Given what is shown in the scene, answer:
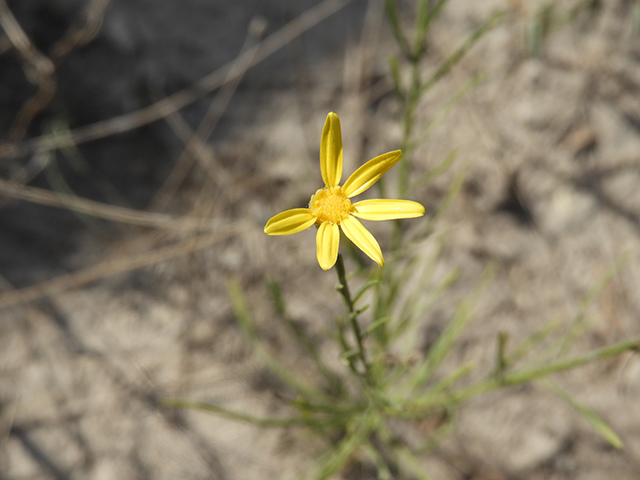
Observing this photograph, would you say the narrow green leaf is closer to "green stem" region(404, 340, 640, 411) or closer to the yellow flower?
"green stem" region(404, 340, 640, 411)

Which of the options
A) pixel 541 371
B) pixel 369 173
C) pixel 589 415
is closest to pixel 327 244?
pixel 369 173

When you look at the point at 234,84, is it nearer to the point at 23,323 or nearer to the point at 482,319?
the point at 23,323

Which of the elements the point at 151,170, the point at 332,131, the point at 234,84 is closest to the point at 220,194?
the point at 151,170

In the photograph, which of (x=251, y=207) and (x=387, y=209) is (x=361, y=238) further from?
(x=251, y=207)

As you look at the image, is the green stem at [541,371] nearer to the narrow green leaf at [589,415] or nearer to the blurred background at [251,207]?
the narrow green leaf at [589,415]

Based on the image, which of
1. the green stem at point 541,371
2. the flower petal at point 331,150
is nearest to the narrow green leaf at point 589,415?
the green stem at point 541,371

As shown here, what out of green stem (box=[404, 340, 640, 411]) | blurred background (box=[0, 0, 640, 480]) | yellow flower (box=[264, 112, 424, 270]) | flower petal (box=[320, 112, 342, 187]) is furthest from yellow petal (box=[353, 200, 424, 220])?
blurred background (box=[0, 0, 640, 480])

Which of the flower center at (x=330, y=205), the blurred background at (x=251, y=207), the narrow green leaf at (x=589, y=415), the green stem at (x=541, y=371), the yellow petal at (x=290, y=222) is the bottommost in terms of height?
the narrow green leaf at (x=589, y=415)
